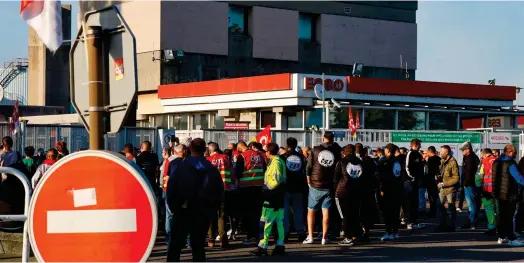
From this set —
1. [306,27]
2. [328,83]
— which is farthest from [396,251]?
[306,27]

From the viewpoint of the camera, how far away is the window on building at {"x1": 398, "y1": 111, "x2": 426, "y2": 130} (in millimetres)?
40312

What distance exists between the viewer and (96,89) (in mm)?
5438

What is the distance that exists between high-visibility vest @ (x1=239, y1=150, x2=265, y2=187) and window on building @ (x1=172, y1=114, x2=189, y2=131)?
96.2 feet

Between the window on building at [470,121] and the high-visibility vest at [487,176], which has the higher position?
the window on building at [470,121]

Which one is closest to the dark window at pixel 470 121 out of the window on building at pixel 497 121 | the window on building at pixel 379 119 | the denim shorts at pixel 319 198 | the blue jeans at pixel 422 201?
the window on building at pixel 497 121

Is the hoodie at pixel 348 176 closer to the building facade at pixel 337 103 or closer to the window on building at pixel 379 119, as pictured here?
the building facade at pixel 337 103

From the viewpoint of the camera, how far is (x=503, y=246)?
15.4 metres

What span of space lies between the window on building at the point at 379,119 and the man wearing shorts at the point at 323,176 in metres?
23.8

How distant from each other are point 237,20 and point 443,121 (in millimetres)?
20192

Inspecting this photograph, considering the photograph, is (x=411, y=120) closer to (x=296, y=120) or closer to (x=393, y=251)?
(x=296, y=120)

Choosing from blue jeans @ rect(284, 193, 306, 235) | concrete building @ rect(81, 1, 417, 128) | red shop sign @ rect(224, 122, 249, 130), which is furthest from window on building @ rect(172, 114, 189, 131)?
blue jeans @ rect(284, 193, 306, 235)

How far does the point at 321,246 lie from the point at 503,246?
319 cm

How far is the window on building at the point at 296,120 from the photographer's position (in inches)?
1539

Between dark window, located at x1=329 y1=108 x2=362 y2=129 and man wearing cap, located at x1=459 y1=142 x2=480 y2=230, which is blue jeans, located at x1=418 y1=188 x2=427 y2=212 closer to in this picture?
man wearing cap, located at x1=459 y1=142 x2=480 y2=230
